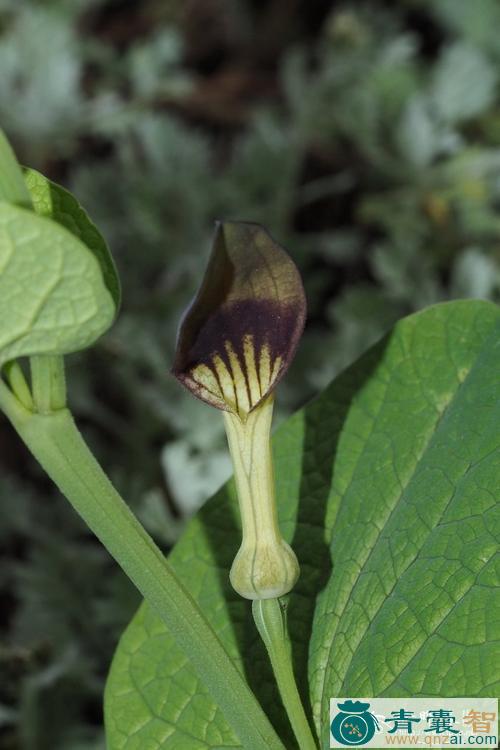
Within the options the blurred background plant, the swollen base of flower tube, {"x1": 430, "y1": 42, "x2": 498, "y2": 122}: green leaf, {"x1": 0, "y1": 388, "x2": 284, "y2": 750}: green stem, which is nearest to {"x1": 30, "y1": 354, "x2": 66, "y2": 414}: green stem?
{"x1": 0, "y1": 388, "x2": 284, "y2": 750}: green stem

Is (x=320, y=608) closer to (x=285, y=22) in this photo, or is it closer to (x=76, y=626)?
(x=76, y=626)

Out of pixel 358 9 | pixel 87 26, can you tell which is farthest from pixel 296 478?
pixel 87 26

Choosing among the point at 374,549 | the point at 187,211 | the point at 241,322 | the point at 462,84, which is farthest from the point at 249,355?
the point at 462,84

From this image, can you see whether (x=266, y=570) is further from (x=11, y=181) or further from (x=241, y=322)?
(x=11, y=181)

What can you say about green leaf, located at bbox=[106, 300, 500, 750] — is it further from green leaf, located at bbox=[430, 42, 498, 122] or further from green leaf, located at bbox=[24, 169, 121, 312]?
green leaf, located at bbox=[430, 42, 498, 122]

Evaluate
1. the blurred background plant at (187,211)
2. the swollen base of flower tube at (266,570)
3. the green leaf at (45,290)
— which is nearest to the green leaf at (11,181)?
the green leaf at (45,290)
